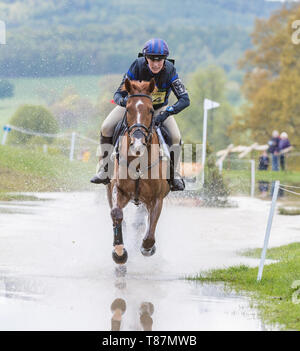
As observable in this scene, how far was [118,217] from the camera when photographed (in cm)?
911

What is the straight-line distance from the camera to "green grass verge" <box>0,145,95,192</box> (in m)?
21.4

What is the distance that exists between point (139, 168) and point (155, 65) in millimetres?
1373

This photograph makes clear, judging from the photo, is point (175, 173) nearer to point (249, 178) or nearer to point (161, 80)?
point (161, 80)

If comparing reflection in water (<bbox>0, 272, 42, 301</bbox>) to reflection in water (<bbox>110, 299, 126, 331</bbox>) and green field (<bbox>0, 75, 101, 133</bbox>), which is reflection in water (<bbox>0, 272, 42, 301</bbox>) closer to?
reflection in water (<bbox>110, 299, 126, 331</bbox>)

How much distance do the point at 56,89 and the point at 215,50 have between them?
98.0 metres

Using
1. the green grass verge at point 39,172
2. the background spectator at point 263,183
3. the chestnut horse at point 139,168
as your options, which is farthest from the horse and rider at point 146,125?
the background spectator at point 263,183

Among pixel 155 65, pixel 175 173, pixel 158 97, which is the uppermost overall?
pixel 155 65

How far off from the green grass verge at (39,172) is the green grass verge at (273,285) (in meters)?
11.4

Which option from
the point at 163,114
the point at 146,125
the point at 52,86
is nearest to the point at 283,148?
the point at 52,86

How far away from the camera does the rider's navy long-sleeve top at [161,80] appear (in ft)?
30.6

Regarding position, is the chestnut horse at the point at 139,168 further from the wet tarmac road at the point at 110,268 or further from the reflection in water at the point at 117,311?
the reflection in water at the point at 117,311

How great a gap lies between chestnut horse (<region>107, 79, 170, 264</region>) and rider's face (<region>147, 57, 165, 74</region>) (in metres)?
0.46

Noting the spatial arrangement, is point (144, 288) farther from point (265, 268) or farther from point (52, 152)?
point (52, 152)

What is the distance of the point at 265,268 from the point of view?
Answer: 33.2ft
